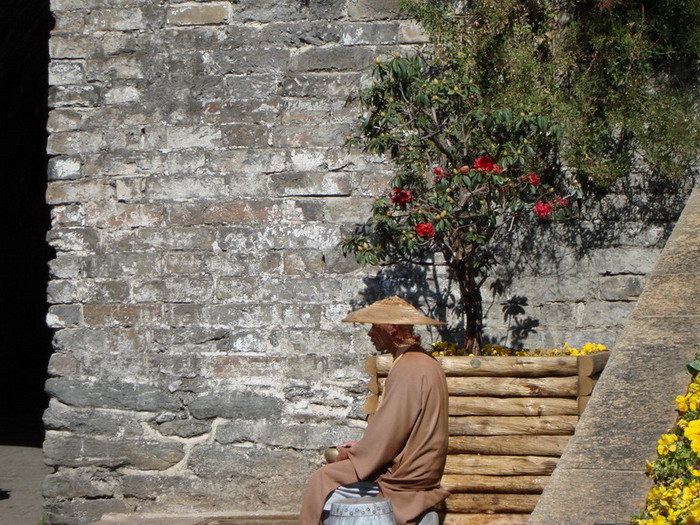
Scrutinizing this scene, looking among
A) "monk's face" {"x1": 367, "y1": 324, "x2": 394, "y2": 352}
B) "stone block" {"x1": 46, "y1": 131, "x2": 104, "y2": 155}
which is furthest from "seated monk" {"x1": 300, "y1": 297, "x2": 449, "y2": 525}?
"stone block" {"x1": 46, "y1": 131, "x2": 104, "y2": 155}

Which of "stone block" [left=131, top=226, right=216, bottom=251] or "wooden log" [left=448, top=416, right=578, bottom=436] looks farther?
"stone block" [left=131, top=226, right=216, bottom=251]

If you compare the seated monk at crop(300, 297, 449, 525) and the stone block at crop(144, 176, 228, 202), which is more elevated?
the stone block at crop(144, 176, 228, 202)

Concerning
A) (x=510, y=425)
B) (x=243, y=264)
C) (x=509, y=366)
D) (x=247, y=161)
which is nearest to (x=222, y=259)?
(x=243, y=264)

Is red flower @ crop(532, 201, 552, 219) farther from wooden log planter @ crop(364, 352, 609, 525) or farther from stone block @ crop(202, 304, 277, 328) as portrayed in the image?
stone block @ crop(202, 304, 277, 328)

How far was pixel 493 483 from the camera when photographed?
5.07 metres

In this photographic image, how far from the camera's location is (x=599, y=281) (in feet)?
20.4

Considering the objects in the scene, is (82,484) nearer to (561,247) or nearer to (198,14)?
(198,14)

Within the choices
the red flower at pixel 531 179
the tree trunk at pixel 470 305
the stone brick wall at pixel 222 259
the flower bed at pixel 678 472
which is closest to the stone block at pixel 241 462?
the stone brick wall at pixel 222 259

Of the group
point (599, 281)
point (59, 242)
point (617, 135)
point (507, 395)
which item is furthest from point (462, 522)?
point (59, 242)

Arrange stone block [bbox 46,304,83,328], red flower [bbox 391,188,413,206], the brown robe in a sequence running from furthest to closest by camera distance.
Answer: stone block [bbox 46,304,83,328]
red flower [bbox 391,188,413,206]
the brown robe

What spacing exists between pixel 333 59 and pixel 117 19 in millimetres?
1447

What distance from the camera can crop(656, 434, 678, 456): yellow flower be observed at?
10.9 ft

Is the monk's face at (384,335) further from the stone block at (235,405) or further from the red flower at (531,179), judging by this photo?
the stone block at (235,405)

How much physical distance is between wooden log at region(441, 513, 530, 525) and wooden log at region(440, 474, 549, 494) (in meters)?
0.12
